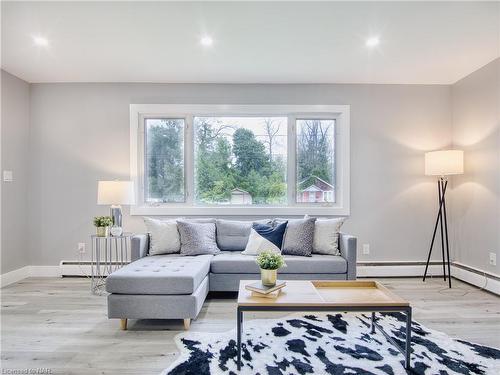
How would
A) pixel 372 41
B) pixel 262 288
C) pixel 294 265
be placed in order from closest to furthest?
pixel 262 288 < pixel 372 41 < pixel 294 265

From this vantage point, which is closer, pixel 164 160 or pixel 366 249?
pixel 366 249

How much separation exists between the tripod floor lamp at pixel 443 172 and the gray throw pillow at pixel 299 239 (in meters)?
1.69

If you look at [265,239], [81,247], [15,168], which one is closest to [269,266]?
[265,239]

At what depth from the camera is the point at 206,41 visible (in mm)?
3006

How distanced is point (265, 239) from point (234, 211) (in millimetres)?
864

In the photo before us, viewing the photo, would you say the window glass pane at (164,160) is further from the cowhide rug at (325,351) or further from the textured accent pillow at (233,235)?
the cowhide rug at (325,351)

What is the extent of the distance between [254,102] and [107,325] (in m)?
3.14

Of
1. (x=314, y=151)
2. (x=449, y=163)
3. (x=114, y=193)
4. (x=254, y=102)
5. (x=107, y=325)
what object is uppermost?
(x=254, y=102)

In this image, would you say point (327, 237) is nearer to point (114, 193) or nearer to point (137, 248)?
point (137, 248)

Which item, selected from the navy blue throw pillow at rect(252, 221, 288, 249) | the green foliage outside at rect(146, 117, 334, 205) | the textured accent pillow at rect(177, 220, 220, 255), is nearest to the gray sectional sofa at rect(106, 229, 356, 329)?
the textured accent pillow at rect(177, 220, 220, 255)

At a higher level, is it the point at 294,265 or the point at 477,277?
the point at 294,265

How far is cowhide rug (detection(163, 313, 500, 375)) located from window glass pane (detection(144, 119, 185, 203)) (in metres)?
2.23

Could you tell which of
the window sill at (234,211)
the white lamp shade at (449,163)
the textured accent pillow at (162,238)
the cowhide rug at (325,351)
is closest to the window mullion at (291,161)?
the window sill at (234,211)

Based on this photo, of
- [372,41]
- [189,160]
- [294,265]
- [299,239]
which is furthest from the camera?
[189,160]
